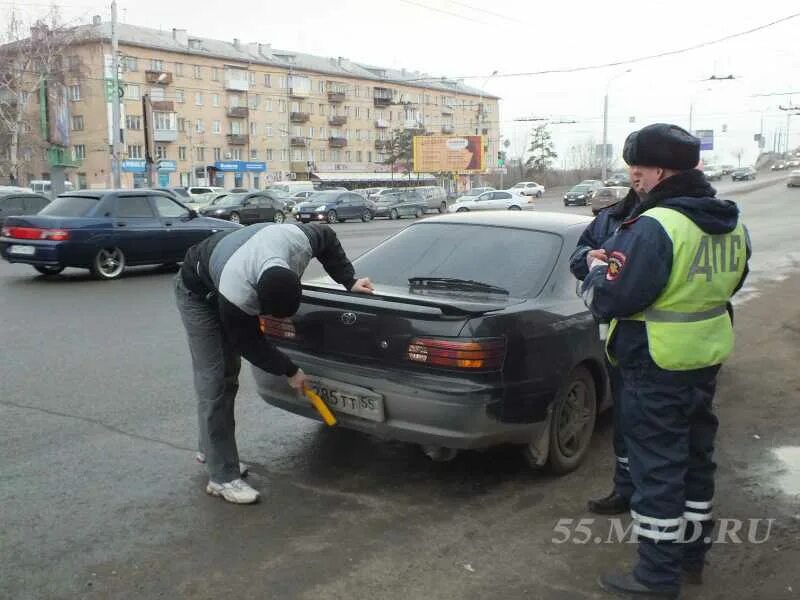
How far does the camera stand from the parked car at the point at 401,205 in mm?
41906

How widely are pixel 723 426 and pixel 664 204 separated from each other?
9.12ft

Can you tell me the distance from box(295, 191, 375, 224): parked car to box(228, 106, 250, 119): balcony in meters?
46.0

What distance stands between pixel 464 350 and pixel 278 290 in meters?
0.99

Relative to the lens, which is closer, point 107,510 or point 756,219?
point 107,510

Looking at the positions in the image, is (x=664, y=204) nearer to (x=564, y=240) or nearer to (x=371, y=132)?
(x=564, y=240)

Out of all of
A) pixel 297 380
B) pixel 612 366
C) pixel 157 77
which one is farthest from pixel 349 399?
pixel 157 77

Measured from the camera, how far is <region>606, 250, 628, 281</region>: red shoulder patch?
2906 mm

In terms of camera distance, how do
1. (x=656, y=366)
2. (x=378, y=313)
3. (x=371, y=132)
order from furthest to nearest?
(x=371, y=132)
(x=378, y=313)
(x=656, y=366)

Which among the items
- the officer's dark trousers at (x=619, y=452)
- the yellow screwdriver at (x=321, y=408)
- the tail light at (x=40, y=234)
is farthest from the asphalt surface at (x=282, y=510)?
the tail light at (x=40, y=234)

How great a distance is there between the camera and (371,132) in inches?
3880

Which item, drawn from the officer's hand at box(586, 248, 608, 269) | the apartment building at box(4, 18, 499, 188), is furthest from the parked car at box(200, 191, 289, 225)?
the officer's hand at box(586, 248, 608, 269)

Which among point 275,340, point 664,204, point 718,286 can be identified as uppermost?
point 664,204

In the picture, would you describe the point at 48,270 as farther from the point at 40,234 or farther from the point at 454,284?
the point at 454,284

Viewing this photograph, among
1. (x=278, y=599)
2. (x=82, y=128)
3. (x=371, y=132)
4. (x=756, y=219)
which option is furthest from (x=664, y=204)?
(x=371, y=132)
